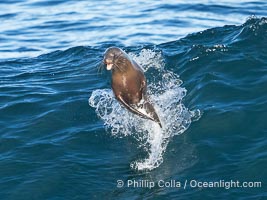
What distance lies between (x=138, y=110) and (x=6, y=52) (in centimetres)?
732

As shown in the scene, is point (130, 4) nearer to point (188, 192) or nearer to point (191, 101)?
point (191, 101)

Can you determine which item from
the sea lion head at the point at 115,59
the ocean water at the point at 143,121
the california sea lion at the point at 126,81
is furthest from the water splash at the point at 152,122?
the sea lion head at the point at 115,59

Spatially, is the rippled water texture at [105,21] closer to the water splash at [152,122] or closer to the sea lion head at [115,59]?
the water splash at [152,122]

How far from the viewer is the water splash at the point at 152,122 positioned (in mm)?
9742

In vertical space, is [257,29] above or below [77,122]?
above

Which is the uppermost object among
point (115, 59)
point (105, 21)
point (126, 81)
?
point (115, 59)

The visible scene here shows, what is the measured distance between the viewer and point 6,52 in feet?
51.8

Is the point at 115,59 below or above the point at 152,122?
above

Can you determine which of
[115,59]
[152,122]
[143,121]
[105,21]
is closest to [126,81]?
[115,59]

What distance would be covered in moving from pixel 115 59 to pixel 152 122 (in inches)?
60.3

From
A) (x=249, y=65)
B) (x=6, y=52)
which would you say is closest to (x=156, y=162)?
(x=249, y=65)

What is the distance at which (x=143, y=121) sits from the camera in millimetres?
10320

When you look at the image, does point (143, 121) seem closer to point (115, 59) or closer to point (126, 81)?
point (126, 81)

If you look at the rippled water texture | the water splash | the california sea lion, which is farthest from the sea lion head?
the rippled water texture
